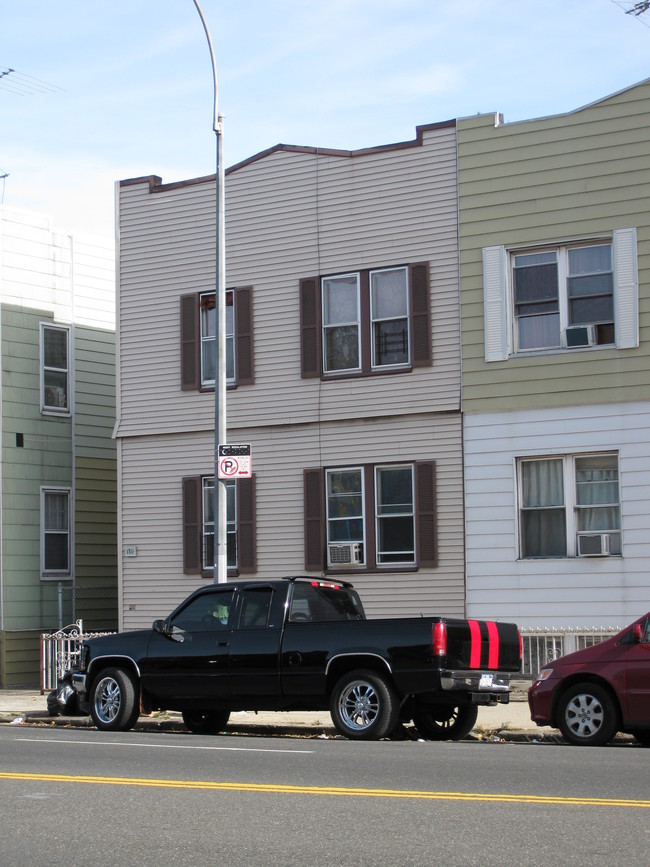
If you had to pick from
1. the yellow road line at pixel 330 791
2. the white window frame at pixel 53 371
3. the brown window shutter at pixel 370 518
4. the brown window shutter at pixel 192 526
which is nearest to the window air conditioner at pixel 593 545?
the brown window shutter at pixel 370 518

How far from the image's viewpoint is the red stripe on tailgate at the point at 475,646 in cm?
1423

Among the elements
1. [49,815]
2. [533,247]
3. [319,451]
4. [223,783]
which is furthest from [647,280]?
[49,815]

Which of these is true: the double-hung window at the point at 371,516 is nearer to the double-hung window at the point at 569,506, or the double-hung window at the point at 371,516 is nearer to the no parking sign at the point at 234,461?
the double-hung window at the point at 569,506

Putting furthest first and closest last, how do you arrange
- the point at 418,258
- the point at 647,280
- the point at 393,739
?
the point at 418,258
the point at 647,280
the point at 393,739

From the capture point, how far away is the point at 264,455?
Result: 22.4m


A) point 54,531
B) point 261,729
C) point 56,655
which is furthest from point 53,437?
point 261,729

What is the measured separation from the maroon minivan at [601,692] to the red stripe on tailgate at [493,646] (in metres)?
0.78

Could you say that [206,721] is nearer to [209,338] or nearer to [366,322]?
[366,322]

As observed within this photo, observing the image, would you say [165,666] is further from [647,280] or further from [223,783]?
[647,280]

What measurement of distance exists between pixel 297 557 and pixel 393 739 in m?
7.18

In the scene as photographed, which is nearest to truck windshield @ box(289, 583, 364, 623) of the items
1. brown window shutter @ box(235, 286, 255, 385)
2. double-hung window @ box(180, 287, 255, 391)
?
brown window shutter @ box(235, 286, 255, 385)

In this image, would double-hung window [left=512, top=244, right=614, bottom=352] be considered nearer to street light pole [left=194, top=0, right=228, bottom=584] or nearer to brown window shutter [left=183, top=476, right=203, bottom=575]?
street light pole [left=194, top=0, right=228, bottom=584]

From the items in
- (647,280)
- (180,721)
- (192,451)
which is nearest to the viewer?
(180,721)

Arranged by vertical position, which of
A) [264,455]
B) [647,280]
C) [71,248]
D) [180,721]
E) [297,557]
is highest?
[71,248]
